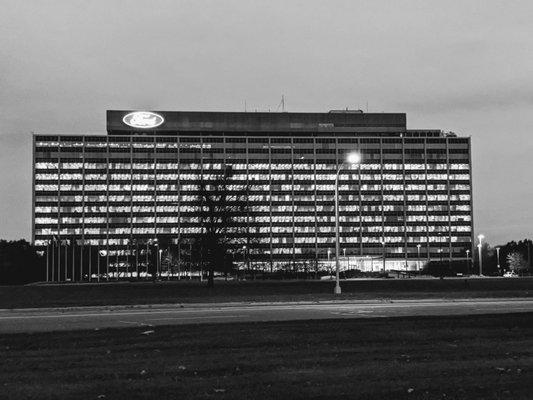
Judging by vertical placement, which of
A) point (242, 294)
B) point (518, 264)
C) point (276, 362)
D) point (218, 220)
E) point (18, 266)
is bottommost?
point (518, 264)

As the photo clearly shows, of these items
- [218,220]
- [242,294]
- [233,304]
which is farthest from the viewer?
[218,220]

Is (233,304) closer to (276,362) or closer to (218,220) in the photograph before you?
(276,362)

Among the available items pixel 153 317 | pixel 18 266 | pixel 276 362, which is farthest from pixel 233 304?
pixel 18 266

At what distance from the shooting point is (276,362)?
13242 millimetres

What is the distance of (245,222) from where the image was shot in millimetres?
76562

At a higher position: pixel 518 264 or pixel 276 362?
pixel 276 362

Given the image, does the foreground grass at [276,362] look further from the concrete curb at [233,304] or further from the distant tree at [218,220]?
the distant tree at [218,220]

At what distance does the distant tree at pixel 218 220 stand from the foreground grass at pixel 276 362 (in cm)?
5446

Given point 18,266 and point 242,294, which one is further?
point 18,266

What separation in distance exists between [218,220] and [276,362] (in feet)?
203

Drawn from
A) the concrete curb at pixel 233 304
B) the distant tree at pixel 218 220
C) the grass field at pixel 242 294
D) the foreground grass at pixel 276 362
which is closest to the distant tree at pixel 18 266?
the distant tree at pixel 218 220

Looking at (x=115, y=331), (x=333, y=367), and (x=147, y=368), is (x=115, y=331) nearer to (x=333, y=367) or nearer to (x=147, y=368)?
(x=147, y=368)

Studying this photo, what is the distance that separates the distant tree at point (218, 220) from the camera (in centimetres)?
7419

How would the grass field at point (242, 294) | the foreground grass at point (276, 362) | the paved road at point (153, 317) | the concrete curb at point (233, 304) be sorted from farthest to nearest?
the grass field at point (242, 294) → the concrete curb at point (233, 304) → the paved road at point (153, 317) → the foreground grass at point (276, 362)
